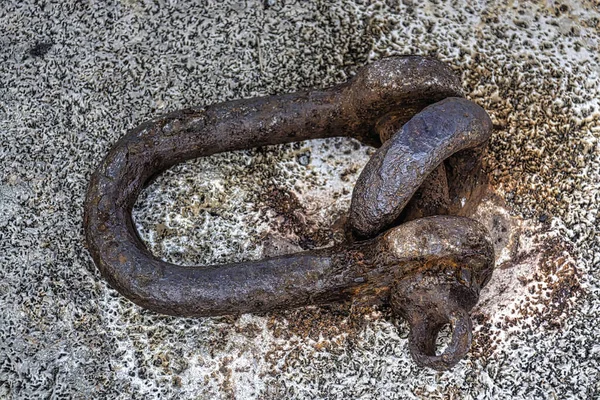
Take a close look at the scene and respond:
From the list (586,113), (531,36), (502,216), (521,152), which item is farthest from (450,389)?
(531,36)

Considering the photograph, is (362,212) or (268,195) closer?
(362,212)

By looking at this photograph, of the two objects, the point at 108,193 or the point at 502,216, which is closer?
the point at 108,193

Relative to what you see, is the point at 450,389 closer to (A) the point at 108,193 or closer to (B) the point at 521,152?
(B) the point at 521,152

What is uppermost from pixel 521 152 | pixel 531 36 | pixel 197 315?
pixel 531 36

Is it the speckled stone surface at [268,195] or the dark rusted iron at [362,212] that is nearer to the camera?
the dark rusted iron at [362,212]
